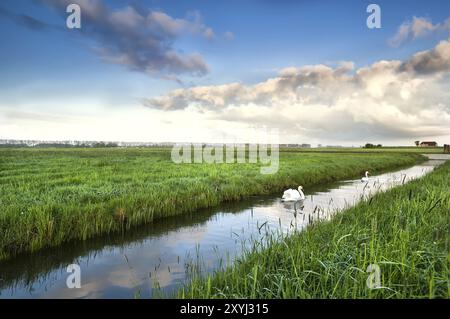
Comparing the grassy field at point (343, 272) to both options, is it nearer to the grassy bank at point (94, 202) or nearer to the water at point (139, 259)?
the water at point (139, 259)

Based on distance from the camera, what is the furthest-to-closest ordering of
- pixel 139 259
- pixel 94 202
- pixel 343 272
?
1. pixel 94 202
2. pixel 139 259
3. pixel 343 272

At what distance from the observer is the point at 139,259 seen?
880 centimetres

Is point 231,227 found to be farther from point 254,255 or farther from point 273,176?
point 273,176

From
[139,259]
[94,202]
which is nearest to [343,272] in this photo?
[139,259]

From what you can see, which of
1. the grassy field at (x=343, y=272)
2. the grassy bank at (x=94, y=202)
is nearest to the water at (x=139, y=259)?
the grassy bank at (x=94, y=202)

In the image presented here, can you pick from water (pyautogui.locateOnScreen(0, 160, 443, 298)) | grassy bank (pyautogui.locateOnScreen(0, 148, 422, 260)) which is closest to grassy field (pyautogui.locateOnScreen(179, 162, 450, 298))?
water (pyautogui.locateOnScreen(0, 160, 443, 298))

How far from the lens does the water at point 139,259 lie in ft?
22.9

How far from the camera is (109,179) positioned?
17.9 metres

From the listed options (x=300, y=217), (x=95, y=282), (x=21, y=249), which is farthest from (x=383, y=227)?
(x=21, y=249)

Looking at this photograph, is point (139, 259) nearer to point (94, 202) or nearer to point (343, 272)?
point (94, 202)

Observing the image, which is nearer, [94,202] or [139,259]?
[139,259]

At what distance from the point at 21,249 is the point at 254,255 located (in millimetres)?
6619
